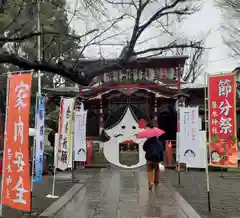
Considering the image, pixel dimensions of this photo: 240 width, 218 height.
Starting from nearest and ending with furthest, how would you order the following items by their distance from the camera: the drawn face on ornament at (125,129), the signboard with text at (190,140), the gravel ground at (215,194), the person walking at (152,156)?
the gravel ground at (215,194) → the person walking at (152,156) → the signboard with text at (190,140) → the drawn face on ornament at (125,129)

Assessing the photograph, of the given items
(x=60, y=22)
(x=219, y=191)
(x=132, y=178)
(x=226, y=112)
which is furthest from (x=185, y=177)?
(x=60, y=22)

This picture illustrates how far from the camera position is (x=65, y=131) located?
11.7m

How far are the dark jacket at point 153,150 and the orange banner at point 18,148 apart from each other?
5034 millimetres

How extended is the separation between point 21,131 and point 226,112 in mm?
4855

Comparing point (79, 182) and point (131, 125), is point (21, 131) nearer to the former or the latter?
point (79, 182)

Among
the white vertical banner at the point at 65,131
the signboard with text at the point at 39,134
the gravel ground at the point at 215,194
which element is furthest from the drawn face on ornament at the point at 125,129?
the signboard with text at the point at 39,134

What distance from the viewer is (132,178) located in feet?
46.9

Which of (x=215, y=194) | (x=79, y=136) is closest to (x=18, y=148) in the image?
(x=215, y=194)

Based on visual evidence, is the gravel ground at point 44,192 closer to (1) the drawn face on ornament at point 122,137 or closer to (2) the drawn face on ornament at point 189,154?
(1) the drawn face on ornament at point 122,137

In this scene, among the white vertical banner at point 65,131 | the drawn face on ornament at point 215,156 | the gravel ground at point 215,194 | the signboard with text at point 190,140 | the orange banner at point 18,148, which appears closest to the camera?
the orange banner at point 18,148

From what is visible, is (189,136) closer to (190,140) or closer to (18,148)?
(190,140)

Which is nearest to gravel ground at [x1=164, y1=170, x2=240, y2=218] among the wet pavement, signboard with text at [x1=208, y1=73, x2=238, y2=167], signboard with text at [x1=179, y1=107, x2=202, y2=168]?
the wet pavement

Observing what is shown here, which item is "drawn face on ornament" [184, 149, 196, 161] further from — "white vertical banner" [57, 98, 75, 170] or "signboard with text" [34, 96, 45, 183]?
"signboard with text" [34, 96, 45, 183]

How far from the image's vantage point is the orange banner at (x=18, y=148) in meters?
7.08
